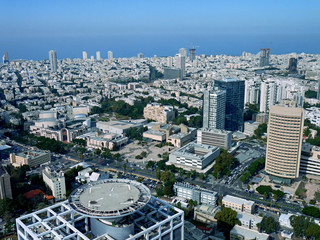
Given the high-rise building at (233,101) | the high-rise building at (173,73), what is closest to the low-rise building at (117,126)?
the high-rise building at (233,101)

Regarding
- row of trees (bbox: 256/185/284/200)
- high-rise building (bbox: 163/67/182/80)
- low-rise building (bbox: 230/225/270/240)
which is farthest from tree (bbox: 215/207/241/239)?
high-rise building (bbox: 163/67/182/80)

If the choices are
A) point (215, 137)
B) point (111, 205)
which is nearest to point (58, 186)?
point (111, 205)

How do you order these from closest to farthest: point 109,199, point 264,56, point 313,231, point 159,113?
point 109,199 → point 313,231 → point 159,113 → point 264,56

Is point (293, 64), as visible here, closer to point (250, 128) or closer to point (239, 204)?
point (250, 128)

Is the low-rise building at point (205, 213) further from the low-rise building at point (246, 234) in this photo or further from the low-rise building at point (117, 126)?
the low-rise building at point (117, 126)

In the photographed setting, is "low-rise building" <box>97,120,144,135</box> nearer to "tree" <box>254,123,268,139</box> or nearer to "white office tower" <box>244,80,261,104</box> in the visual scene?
"tree" <box>254,123,268,139</box>

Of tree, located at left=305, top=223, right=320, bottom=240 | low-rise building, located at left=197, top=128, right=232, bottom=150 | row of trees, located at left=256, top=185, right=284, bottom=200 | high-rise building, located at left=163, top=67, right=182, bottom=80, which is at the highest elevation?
high-rise building, located at left=163, top=67, right=182, bottom=80

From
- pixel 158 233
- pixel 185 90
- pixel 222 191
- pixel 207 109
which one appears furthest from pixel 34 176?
pixel 185 90
